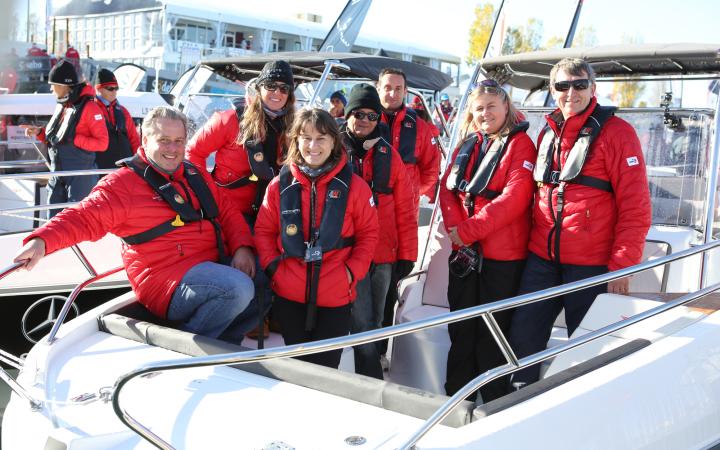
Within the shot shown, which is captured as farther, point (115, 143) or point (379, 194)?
point (115, 143)

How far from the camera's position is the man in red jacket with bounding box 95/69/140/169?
6.68m

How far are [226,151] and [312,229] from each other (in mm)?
981

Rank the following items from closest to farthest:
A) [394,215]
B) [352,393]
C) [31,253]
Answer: [352,393] < [31,253] < [394,215]

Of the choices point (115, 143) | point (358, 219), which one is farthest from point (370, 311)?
point (115, 143)

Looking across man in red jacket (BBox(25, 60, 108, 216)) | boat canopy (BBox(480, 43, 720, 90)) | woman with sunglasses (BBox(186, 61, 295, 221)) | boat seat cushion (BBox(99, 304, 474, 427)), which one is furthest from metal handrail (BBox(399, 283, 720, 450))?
man in red jacket (BBox(25, 60, 108, 216))

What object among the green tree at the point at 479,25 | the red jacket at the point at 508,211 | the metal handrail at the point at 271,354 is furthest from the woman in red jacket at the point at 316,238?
the green tree at the point at 479,25

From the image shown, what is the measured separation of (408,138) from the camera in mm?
4168

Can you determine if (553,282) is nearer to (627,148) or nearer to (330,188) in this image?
(627,148)

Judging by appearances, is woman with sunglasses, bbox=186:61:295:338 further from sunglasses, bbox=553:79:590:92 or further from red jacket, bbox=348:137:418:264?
sunglasses, bbox=553:79:590:92

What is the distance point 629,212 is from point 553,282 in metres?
0.44

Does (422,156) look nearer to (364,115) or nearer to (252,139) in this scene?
(364,115)

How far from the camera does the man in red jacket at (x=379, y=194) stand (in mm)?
3445

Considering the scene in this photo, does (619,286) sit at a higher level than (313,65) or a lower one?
lower

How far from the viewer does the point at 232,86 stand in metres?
13.2
